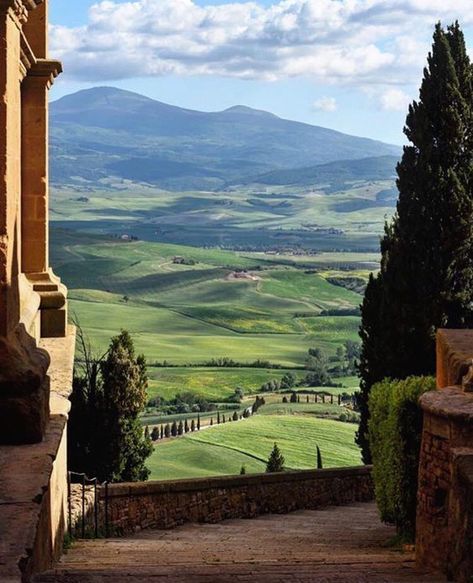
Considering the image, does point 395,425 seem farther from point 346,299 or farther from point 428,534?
point 346,299

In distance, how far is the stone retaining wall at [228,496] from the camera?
51.2 feet

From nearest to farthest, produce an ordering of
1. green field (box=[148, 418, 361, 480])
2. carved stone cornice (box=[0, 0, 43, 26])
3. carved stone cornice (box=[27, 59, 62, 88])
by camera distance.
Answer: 1. carved stone cornice (box=[0, 0, 43, 26])
2. carved stone cornice (box=[27, 59, 62, 88])
3. green field (box=[148, 418, 361, 480])

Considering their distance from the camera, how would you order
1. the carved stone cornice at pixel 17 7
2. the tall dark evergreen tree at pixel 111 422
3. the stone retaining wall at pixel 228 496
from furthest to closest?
the tall dark evergreen tree at pixel 111 422, the stone retaining wall at pixel 228 496, the carved stone cornice at pixel 17 7

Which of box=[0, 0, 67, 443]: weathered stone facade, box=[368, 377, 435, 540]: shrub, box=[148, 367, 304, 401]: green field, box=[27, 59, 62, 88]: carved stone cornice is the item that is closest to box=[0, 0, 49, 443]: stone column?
box=[0, 0, 67, 443]: weathered stone facade

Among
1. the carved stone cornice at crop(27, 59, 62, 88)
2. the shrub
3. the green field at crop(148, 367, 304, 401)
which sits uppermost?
the carved stone cornice at crop(27, 59, 62, 88)

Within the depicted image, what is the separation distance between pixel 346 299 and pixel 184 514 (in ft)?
391

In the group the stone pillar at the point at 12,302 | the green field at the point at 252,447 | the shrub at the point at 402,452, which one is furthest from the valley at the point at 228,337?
the stone pillar at the point at 12,302

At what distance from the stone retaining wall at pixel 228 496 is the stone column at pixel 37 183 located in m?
3.58

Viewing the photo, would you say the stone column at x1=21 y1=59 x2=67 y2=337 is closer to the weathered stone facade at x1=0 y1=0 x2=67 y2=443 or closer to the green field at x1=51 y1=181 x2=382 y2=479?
the weathered stone facade at x1=0 y1=0 x2=67 y2=443

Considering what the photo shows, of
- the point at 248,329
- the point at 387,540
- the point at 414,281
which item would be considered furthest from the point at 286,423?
the point at 248,329

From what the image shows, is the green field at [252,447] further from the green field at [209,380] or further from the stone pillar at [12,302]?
the green field at [209,380]

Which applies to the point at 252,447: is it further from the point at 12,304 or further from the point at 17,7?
the point at 17,7

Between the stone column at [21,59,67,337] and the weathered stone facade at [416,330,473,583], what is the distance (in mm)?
4999

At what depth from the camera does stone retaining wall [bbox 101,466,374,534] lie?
51.2 feet
